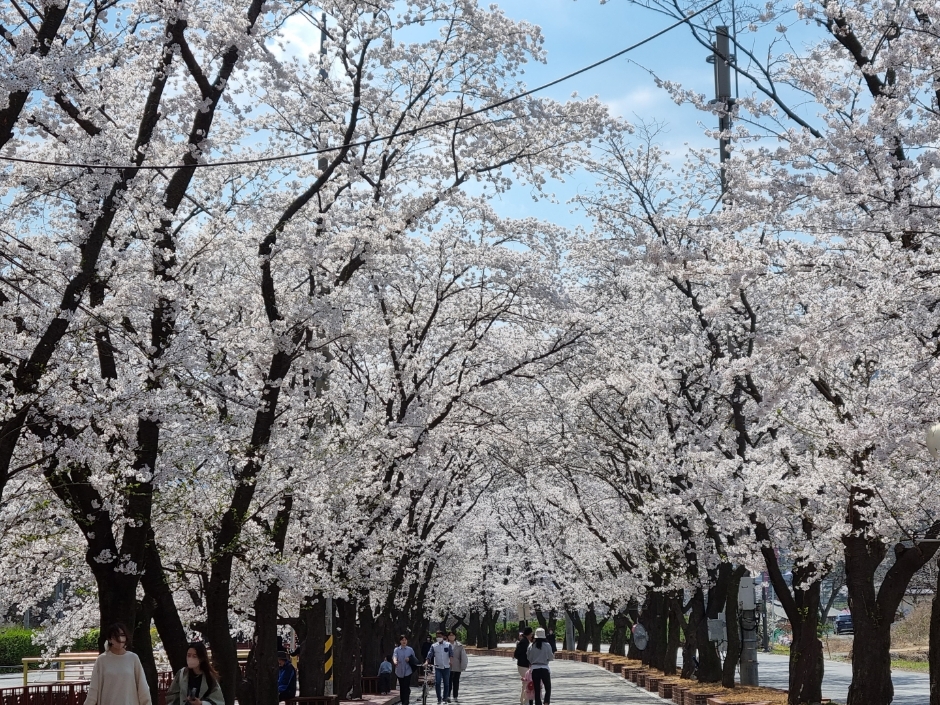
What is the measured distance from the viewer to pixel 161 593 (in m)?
13.2

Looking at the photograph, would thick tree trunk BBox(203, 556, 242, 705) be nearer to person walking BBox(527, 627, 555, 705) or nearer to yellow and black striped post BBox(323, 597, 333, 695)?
yellow and black striped post BBox(323, 597, 333, 695)

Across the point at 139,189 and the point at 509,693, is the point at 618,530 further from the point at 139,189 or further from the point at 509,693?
the point at 139,189

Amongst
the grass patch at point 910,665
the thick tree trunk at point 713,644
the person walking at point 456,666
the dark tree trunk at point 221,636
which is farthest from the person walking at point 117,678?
the grass patch at point 910,665

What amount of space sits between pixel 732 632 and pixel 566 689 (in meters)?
8.47

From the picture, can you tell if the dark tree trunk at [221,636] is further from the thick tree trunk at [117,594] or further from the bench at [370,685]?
the bench at [370,685]

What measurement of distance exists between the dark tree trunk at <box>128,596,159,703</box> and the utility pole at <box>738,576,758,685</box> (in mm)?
12997

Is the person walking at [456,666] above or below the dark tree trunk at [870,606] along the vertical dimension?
below

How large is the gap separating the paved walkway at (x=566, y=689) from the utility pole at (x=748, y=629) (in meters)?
2.91

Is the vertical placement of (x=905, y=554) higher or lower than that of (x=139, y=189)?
lower

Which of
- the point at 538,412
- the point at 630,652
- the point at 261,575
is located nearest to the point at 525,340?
the point at 538,412

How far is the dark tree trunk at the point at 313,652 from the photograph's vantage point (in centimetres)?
2075

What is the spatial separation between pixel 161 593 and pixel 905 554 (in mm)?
9640

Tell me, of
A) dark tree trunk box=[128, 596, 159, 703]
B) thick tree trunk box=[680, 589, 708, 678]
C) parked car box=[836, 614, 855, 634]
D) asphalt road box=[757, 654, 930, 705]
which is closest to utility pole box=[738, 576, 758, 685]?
asphalt road box=[757, 654, 930, 705]

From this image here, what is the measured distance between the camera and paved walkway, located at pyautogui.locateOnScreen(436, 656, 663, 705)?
2720cm
